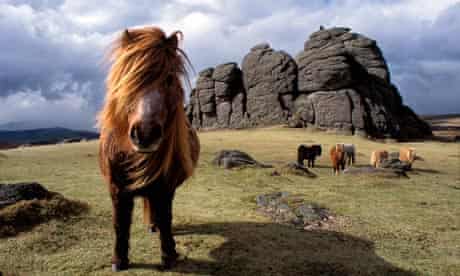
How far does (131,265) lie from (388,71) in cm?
4827

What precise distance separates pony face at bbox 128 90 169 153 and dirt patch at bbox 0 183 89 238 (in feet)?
12.4

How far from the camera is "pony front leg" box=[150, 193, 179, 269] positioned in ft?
13.3

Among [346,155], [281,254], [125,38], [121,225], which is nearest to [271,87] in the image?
[346,155]

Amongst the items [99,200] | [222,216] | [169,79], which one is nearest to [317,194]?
[222,216]

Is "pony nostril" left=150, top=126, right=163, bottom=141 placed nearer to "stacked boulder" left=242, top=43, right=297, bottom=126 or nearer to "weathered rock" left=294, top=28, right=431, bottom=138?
"weathered rock" left=294, top=28, right=431, bottom=138

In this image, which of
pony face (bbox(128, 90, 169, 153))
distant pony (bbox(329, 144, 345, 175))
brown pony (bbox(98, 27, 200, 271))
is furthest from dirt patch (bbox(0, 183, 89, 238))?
distant pony (bbox(329, 144, 345, 175))

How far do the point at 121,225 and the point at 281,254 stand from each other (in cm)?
241

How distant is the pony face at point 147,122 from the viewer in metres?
2.96

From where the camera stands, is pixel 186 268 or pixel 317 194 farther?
pixel 317 194

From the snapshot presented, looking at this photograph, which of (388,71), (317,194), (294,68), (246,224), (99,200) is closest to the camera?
(246,224)

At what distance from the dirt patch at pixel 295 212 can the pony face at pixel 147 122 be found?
4350 mm

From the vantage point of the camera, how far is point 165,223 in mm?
4238

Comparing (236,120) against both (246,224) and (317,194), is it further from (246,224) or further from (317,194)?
(246,224)

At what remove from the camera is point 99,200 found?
7766 mm
